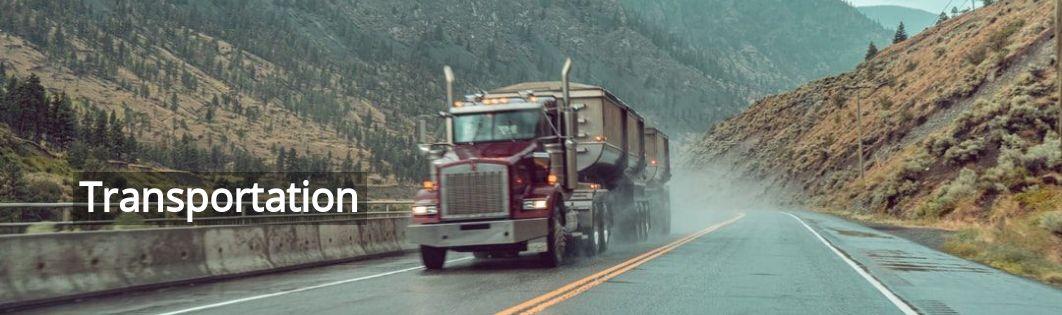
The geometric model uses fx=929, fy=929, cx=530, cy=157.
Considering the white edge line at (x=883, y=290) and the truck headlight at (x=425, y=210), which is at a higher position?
the truck headlight at (x=425, y=210)

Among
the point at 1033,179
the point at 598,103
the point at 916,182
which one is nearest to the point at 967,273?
the point at 598,103

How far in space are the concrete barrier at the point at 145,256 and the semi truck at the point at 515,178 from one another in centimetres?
270

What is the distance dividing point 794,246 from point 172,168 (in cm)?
19026

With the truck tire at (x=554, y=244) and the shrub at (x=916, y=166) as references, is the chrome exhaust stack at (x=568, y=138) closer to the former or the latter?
the truck tire at (x=554, y=244)

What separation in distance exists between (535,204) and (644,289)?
4.22m

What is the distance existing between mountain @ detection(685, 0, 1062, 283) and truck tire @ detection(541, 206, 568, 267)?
7.75 metres

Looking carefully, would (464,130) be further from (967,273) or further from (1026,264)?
(1026,264)

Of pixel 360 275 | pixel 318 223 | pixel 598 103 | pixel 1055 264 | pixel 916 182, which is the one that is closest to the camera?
pixel 360 275

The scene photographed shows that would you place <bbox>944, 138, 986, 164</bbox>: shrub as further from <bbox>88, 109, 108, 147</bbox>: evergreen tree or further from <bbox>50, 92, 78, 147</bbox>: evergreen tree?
<bbox>50, 92, 78, 147</bbox>: evergreen tree

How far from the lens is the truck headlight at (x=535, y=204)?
15.7 m

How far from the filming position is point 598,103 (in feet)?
69.3

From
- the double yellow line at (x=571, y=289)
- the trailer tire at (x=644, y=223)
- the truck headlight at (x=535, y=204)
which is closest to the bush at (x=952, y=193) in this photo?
the trailer tire at (x=644, y=223)

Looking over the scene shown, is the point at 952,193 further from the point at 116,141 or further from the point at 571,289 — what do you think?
the point at 116,141

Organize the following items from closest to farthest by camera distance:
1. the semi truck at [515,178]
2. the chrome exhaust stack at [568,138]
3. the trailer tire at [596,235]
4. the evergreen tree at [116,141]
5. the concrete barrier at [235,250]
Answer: the concrete barrier at [235,250], the semi truck at [515,178], the chrome exhaust stack at [568,138], the trailer tire at [596,235], the evergreen tree at [116,141]
